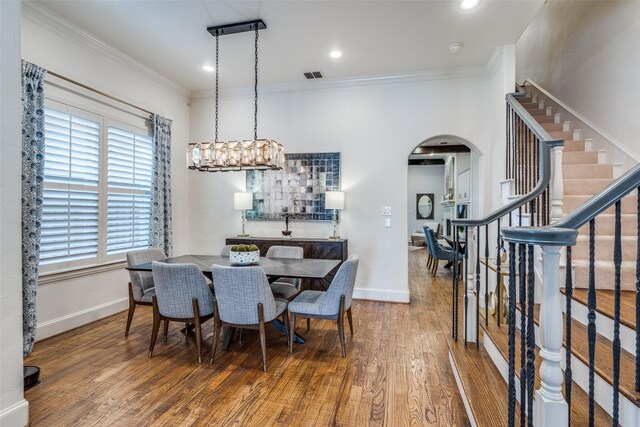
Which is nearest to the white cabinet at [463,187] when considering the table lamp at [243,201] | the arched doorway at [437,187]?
the arched doorway at [437,187]

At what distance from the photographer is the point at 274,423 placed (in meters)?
1.92

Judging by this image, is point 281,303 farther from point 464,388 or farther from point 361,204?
point 361,204

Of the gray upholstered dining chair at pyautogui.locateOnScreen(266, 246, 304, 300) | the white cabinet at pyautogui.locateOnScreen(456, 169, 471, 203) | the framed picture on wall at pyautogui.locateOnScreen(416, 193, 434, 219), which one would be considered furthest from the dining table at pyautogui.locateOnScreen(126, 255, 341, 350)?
the framed picture on wall at pyautogui.locateOnScreen(416, 193, 434, 219)

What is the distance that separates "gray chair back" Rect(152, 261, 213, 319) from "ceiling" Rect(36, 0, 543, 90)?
2.42 meters

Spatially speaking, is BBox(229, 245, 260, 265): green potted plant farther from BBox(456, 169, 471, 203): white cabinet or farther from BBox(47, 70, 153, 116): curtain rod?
BBox(456, 169, 471, 203): white cabinet

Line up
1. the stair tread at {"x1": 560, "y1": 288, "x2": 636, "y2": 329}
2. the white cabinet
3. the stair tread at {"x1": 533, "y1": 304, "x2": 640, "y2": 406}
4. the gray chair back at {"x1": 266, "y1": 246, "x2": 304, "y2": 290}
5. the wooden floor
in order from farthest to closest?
the white cabinet < the gray chair back at {"x1": 266, "y1": 246, "x2": 304, "y2": 290} < the wooden floor < the stair tread at {"x1": 560, "y1": 288, "x2": 636, "y2": 329} < the stair tread at {"x1": 533, "y1": 304, "x2": 640, "y2": 406}

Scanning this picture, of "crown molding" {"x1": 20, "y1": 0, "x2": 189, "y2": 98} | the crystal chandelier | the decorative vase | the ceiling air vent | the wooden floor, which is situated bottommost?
the wooden floor

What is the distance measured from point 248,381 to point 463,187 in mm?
7004

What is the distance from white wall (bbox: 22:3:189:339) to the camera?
10.1 ft

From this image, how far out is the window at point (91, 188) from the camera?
Answer: 321 centimetres

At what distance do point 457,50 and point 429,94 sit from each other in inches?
29.0

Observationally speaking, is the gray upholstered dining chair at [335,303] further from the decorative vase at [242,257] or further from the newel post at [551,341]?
the newel post at [551,341]

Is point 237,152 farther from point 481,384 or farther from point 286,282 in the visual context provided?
point 481,384

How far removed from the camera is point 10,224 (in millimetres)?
1871
